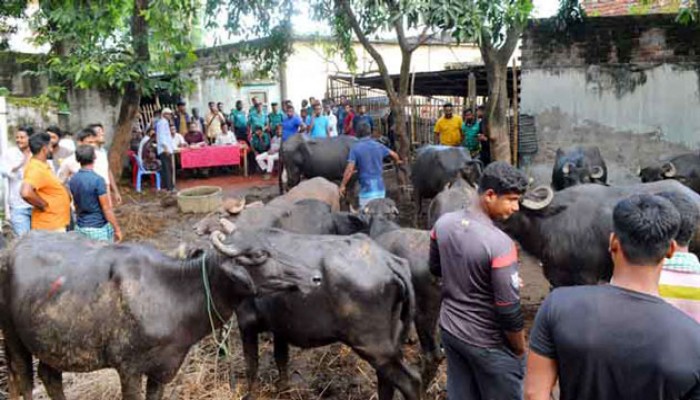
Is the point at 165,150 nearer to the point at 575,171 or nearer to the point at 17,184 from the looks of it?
the point at 17,184

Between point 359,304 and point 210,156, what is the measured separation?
1203 cm

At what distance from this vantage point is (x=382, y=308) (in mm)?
4426

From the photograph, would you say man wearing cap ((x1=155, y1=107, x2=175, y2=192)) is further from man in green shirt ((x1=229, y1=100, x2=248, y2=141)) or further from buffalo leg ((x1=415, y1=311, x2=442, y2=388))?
buffalo leg ((x1=415, y1=311, x2=442, y2=388))

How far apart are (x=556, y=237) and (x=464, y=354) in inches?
105

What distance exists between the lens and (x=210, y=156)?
15773 mm

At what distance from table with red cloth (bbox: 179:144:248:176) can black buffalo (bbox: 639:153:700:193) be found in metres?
10.4

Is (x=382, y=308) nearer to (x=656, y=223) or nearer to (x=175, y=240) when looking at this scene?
(x=656, y=223)

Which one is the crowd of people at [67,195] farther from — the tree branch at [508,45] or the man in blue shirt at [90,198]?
the tree branch at [508,45]

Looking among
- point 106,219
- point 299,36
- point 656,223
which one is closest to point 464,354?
point 656,223

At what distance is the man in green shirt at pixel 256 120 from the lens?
17.2 metres

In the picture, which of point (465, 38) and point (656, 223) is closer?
point (656, 223)

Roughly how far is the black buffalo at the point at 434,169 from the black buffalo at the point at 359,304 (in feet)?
16.2

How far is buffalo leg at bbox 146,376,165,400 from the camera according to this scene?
13.8 ft

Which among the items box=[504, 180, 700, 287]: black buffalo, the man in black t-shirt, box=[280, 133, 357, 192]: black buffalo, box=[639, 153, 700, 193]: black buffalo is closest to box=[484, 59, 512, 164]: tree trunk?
box=[639, 153, 700, 193]: black buffalo
